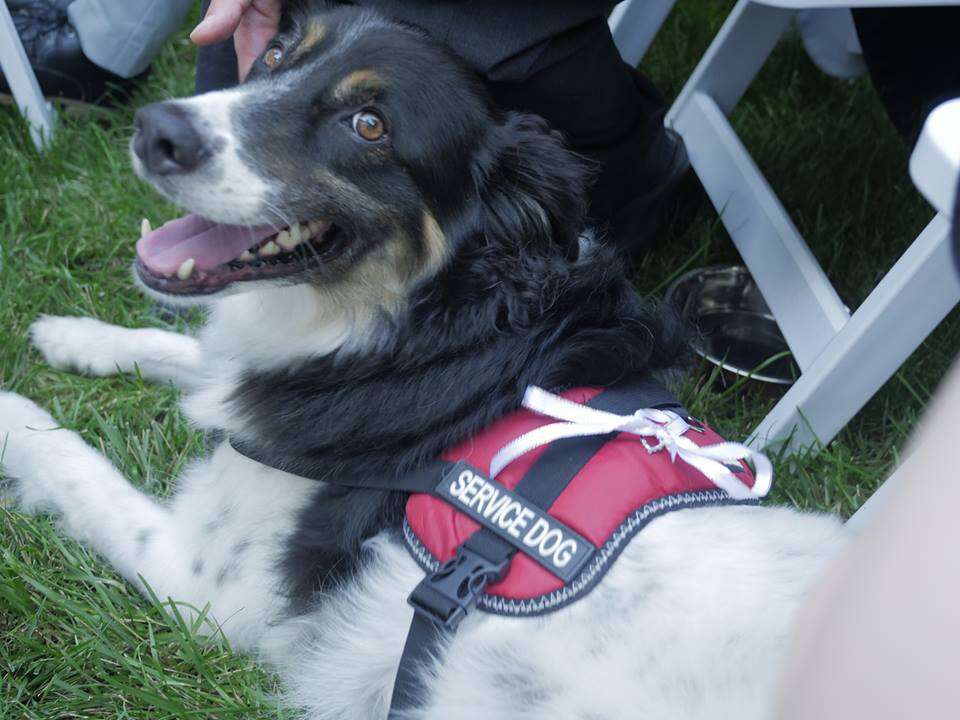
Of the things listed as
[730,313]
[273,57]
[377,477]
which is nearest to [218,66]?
[273,57]

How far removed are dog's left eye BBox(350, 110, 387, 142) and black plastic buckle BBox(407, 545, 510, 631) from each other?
922 millimetres

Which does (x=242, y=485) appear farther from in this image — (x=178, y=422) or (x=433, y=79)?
(x=433, y=79)

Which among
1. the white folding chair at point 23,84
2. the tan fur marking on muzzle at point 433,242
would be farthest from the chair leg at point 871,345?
the white folding chair at point 23,84

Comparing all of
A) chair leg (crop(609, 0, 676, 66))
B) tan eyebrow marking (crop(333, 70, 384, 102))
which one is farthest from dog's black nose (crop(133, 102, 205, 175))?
chair leg (crop(609, 0, 676, 66))

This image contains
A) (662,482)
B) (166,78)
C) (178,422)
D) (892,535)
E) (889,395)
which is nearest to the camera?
Result: (892,535)

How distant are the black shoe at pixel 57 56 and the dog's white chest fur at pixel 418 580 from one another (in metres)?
1.80

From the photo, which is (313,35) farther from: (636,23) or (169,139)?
(636,23)

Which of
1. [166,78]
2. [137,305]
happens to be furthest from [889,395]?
[166,78]

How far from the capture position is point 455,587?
66.1 inches

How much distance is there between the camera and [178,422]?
8.75 feet

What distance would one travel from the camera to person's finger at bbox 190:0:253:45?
241 centimetres

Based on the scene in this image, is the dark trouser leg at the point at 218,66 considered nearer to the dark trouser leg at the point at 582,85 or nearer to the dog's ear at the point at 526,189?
the dark trouser leg at the point at 582,85

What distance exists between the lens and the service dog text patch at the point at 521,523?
1.67 meters

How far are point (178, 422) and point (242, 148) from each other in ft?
3.42
